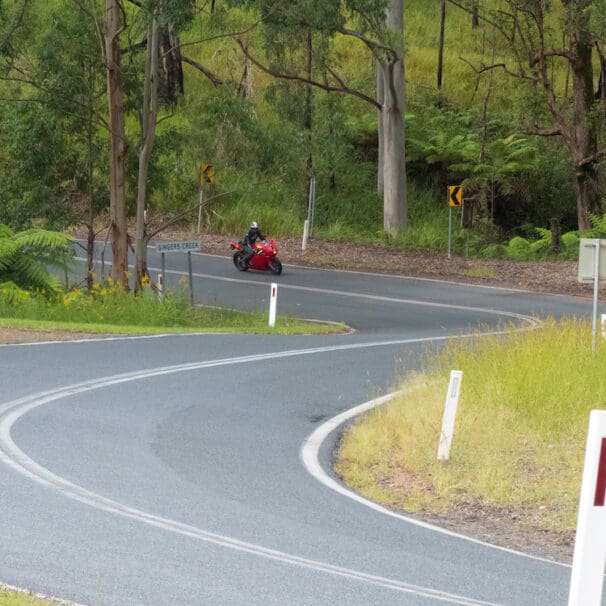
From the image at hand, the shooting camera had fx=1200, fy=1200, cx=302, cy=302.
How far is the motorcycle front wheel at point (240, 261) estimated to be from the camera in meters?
30.9

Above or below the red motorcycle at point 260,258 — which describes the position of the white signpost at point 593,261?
above

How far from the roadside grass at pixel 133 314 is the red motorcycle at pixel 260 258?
600 cm

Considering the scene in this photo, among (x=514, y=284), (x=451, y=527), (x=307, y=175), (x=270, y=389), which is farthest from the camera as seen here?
(x=307, y=175)

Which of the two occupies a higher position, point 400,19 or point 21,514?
point 400,19

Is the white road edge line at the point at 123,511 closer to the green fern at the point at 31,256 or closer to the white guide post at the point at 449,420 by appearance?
the white guide post at the point at 449,420

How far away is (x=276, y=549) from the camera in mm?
7422

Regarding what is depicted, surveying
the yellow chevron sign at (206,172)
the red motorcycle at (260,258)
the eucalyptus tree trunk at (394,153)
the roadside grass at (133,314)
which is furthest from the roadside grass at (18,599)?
the eucalyptus tree trunk at (394,153)

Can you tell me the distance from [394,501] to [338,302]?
1717cm

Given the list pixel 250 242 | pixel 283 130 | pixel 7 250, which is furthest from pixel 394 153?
pixel 7 250

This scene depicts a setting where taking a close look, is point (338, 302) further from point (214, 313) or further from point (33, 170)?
point (33, 170)

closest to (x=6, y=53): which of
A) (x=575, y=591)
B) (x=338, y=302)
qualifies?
(x=338, y=302)

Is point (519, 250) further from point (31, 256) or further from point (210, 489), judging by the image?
point (210, 489)

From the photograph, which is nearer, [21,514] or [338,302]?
[21,514]

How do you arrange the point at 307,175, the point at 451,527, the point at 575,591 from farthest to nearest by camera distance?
1. the point at 307,175
2. the point at 451,527
3. the point at 575,591
